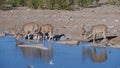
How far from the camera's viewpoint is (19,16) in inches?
1395

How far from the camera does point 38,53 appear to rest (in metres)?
20.0

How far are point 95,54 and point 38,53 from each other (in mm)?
2537

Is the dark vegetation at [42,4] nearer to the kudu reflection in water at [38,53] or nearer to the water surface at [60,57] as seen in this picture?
the water surface at [60,57]

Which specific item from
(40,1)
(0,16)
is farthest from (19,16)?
(40,1)

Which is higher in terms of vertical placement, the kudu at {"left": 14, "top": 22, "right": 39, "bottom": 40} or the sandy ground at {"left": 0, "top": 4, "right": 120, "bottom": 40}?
the kudu at {"left": 14, "top": 22, "right": 39, "bottom": 40}

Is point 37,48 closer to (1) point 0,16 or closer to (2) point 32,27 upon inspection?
(2) point 32,27

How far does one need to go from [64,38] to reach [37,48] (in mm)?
3662

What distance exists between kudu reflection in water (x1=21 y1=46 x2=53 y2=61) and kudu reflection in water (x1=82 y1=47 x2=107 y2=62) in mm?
1572

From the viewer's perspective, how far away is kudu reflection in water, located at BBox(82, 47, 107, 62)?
1883 centimetres

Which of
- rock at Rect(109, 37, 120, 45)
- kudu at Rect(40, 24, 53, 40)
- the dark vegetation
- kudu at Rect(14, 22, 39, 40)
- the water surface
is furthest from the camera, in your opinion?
the dark vegetation

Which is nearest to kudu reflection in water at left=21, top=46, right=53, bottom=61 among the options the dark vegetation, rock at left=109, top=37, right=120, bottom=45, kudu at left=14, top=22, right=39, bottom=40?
rock at left=109, top=37, right=120, bottom=45

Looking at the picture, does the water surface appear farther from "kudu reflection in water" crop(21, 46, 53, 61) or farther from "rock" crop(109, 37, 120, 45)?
"rock" crop(109, 37, 120, 45)


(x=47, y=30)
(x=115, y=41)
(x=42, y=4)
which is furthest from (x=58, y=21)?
(x=42, y=4)

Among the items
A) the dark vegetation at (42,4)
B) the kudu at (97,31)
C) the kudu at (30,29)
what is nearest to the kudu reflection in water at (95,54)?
the kudu at (97,31)
